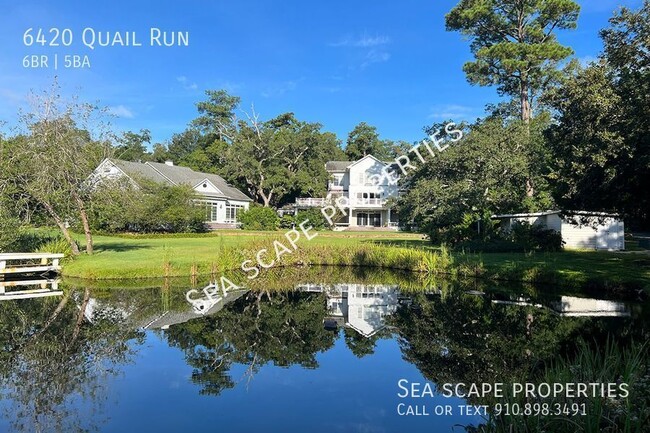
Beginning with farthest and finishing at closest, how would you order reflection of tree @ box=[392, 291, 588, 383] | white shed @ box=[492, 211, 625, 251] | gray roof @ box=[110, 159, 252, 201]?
gray roof @ box=[110, 159, 252, 201], white shed @ box=[492, 211, 625, 251], reflection of tree @ box=[392, 291, 588, 383]

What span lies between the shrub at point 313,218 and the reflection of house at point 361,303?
27718mm

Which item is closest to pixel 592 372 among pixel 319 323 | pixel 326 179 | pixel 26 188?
pixel 319 323

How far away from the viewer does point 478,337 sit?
393 inches

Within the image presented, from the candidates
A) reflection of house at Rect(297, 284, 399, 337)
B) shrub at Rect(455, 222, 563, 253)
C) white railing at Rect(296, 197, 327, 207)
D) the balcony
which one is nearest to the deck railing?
reflection of house at Rect(297, 284, 399, 337)

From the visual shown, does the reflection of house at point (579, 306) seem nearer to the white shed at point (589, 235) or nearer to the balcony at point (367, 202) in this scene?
the white shed at point (589, 235)

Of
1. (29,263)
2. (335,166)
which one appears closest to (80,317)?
(29,263)

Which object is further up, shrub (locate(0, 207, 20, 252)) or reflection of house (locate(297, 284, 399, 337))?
shrub (locate(0, 207, 20, 252))

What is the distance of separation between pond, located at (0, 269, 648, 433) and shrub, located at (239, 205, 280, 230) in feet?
88.5

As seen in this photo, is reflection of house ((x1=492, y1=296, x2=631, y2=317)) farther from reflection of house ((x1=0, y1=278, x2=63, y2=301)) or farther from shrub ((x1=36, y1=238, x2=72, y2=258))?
shrub ((x1=36, y1=238, x2=72, y2=258))

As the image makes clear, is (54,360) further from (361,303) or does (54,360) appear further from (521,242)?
(521,242)

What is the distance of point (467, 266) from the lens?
61.4ft

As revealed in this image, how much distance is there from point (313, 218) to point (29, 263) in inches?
1133

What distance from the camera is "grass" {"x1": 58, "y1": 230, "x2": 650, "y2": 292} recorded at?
15945mm

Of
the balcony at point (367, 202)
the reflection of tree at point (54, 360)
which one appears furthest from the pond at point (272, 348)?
the balcony at point (367, 202)
